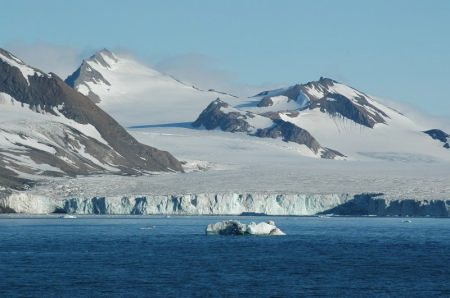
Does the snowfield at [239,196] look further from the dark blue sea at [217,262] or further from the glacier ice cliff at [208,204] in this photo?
the dark blue sea at [217,262]

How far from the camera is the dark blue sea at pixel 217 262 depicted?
1903 inches

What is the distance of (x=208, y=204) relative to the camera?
113000 millimetres

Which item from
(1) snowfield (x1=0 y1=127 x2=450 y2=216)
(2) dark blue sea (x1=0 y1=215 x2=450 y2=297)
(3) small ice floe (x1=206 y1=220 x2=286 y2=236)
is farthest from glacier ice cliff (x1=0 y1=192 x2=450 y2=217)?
(3) small ice floe (x1=206 y1=220 x2=286 y2=236)

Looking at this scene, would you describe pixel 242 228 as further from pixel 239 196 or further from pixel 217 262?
pixel 239 196

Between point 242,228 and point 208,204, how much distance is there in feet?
99.3

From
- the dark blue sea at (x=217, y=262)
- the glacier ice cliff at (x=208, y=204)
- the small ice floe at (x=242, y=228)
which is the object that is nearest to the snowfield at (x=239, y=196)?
the glacier ice cliff at (x=208, y=204)

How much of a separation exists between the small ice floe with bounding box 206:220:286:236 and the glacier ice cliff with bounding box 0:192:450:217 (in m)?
28.9

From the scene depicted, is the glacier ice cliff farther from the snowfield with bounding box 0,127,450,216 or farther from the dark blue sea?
the dark blue sea

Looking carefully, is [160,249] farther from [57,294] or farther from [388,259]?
[57,294]

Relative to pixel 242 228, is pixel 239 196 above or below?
above

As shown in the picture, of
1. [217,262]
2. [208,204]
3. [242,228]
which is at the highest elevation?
[208,204]

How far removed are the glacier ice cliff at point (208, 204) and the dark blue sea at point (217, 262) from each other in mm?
18565

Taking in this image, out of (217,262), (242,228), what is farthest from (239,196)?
(217,262)

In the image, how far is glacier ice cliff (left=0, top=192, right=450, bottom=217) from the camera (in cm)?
11300
